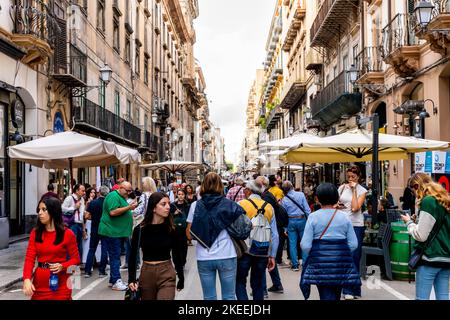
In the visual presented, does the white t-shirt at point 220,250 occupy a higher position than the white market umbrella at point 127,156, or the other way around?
the white market umbrella at point 127,156

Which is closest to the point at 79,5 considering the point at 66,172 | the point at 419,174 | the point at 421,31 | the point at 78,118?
the point at 78,118

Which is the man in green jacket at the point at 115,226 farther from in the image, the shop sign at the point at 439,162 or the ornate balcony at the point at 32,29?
the ornate balcony at the point at 32,29

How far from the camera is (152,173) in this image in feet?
136

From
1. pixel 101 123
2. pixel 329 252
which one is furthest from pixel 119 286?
pixel 101 123

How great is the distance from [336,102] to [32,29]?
13714mm

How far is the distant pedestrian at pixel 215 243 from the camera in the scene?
19.2 ft

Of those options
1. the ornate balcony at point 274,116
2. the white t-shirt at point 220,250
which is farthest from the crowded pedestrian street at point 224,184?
the ornate balcony at point 274,116

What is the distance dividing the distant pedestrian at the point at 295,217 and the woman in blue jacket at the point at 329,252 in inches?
215

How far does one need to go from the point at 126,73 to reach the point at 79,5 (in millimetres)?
9840

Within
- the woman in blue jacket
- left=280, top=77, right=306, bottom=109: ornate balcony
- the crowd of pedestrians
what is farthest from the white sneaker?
left=280, top=77, right=306, bottom=109: ornate balcony

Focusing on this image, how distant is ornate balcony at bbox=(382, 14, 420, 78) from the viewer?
16906 mm

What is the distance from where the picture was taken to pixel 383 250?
381 inches
